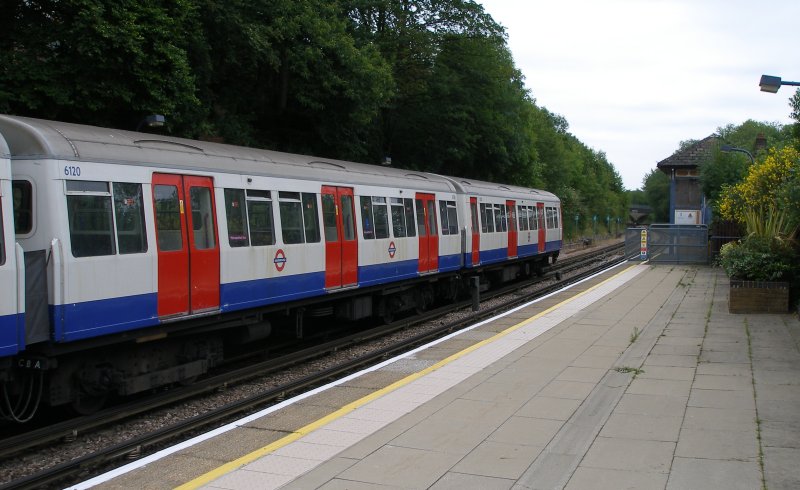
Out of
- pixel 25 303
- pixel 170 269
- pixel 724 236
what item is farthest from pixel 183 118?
pixel 724 236

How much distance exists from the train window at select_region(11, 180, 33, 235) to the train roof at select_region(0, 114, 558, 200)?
334 millimetres

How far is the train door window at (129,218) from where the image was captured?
7812 millimetres

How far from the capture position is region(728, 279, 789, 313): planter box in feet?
44.3

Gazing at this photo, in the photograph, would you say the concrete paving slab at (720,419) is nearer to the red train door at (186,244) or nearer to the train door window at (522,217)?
the red train door at (186,244)

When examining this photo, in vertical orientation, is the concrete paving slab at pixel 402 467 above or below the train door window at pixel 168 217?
below

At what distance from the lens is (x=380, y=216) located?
13.9 metres

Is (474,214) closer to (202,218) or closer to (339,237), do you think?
(339,237)

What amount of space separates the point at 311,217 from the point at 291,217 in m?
0.60

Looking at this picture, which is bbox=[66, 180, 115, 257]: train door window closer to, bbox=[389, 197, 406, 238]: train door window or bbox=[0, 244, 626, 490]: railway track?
bbox=[0, 244, 626, 490]: railway track

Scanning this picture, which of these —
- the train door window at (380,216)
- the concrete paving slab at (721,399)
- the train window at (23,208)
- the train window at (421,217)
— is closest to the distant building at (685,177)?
the train window at (421,217)

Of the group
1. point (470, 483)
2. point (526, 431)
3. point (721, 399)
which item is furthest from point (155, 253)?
point (721, 399)

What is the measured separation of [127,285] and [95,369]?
1.01 m

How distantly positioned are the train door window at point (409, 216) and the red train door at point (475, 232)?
3.65m

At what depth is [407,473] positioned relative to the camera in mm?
5230
